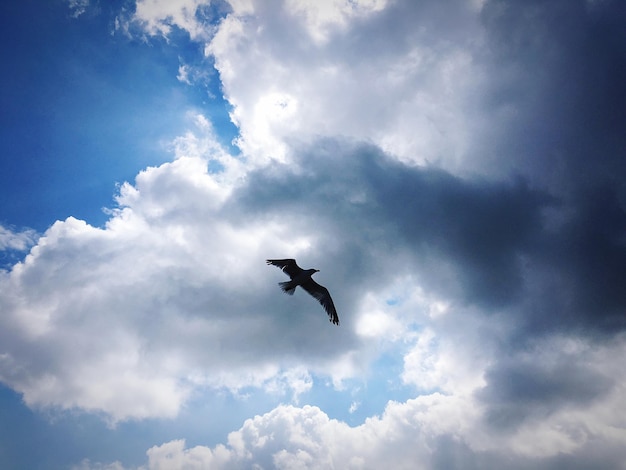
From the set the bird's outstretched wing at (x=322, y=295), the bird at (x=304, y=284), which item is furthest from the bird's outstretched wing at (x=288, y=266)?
the bird's outstretched wing at (x=322, y=295)

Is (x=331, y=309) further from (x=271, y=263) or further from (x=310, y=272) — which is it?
(x=271, y=263)

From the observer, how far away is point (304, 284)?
34.8m

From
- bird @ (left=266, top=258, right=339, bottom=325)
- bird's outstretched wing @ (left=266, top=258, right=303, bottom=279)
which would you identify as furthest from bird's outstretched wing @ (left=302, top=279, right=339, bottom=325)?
bird's outstretched wing @ (left=266, top=258, right=303, bottom=279)

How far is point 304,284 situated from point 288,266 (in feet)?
10.3

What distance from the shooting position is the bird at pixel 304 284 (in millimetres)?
32781

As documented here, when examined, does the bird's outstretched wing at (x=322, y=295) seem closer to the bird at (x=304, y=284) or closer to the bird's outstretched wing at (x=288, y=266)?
the bird at (x=304, y=284)

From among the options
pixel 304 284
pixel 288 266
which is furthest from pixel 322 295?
pixel 288 266

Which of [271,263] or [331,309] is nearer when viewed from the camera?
[271,263]

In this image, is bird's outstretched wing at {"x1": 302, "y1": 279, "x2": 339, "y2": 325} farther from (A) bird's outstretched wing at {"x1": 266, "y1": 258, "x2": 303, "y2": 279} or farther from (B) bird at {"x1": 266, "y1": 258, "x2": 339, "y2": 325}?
(A) bird's outstretched wing at {"x1": 266, "y1": 258, "x2": 303, "y2": 279}

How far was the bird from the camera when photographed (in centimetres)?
3278

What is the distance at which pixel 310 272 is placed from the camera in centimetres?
3366

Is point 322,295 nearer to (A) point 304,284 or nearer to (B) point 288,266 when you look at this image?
(A) point 304,284

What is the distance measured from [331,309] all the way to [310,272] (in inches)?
203

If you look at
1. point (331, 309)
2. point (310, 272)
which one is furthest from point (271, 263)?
point (331, 309)
